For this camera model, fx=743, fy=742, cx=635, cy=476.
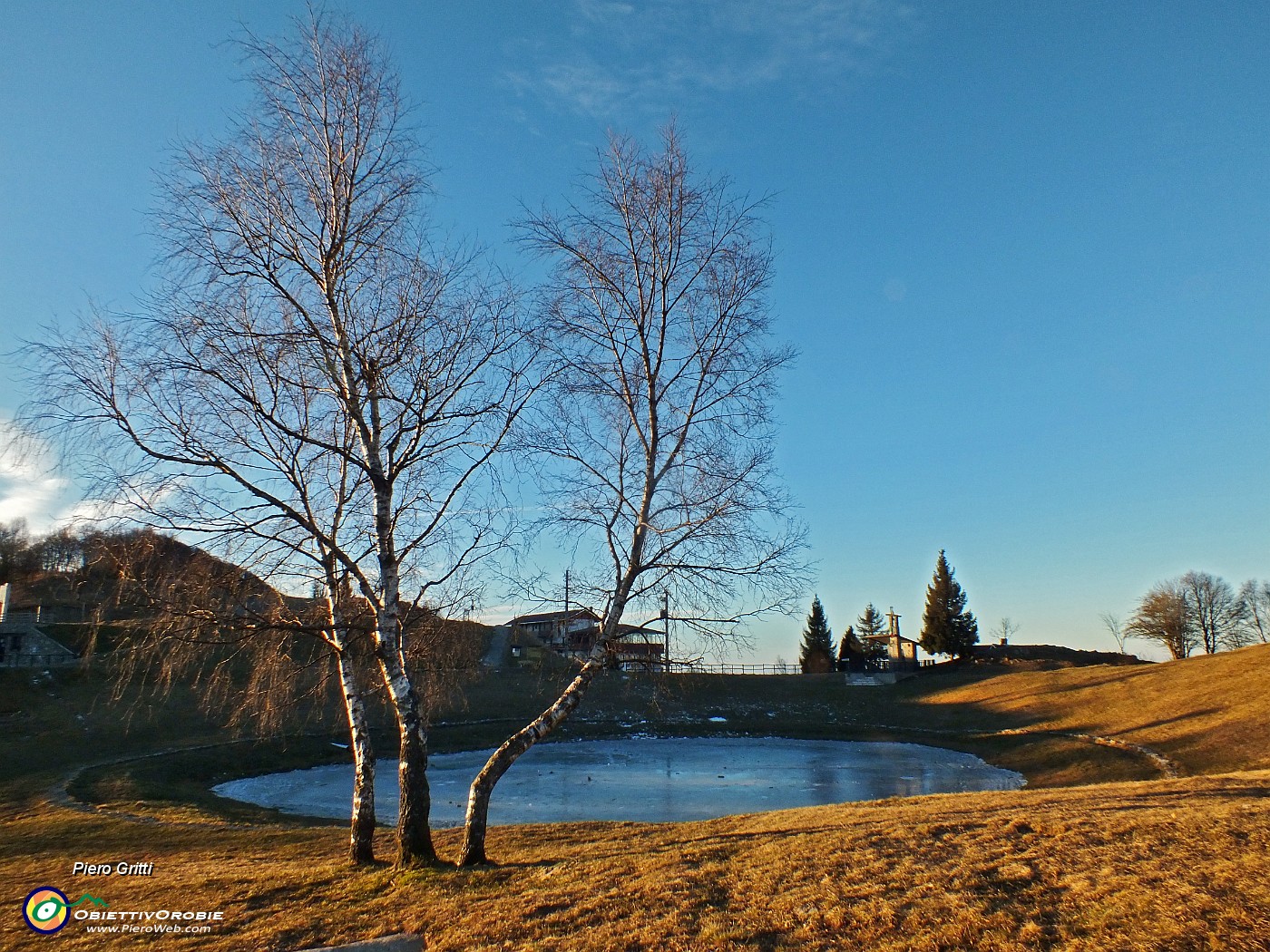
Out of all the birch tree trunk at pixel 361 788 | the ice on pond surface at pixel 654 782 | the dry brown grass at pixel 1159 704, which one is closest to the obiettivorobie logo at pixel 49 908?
the birch tree trunk at pixel 361 788

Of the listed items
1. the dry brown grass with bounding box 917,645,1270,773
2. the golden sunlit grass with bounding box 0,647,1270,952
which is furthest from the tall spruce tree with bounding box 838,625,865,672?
the golden sunlit grass with bounding box 0,647,1270,952

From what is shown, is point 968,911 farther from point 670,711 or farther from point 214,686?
point 670,711

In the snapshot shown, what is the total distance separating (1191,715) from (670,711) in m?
24.9

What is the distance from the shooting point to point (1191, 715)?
99.0ft

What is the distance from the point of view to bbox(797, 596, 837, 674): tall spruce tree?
69.5m

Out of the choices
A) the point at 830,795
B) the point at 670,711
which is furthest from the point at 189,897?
the point at 670,711

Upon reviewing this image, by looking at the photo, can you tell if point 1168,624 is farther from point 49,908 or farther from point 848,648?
point 49,908

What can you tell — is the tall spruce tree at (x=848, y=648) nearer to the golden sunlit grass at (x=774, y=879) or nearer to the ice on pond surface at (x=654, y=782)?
the ice on pond surface at (x=654, y=782)

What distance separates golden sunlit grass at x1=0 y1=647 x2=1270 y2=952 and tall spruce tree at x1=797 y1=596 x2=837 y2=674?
57.0m

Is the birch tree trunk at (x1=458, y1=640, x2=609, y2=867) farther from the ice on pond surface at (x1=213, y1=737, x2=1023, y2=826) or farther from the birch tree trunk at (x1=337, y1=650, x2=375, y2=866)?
the ice on pond surface at (x1=213, y1=737, x2=1023, y2=826)

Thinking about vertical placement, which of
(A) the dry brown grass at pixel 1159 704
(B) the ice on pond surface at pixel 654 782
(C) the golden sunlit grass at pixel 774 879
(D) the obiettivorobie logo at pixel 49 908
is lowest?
(B) the ice on pond surface at pixel 654 782

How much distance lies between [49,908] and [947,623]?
211ft

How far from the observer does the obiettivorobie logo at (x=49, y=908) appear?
802cm

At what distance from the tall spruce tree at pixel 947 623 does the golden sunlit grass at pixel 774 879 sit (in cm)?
5190
